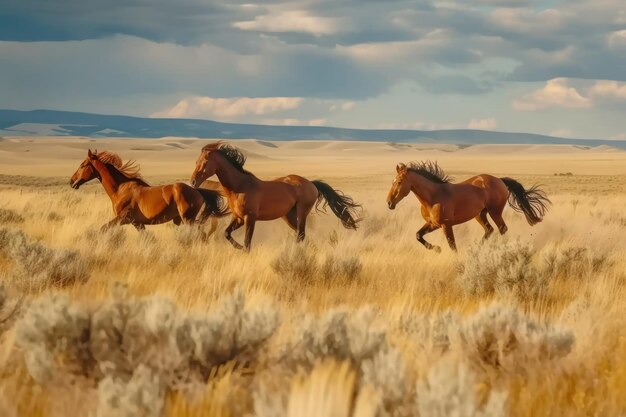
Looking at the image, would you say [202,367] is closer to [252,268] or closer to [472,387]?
[472,387]

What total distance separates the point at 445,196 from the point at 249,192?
294 centimetres

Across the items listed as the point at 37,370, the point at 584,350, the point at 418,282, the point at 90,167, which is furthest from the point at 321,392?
the point at 90,167

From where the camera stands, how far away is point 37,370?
13.9 feet

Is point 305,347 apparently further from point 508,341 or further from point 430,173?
point 430,173

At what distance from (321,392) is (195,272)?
20.4 feet

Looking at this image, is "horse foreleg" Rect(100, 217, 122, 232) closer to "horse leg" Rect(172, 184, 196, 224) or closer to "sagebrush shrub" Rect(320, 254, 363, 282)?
"horse leg" Rect(172, 184, 196, 224)

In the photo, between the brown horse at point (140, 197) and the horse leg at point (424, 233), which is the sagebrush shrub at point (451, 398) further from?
the brown horse at point (140, 197)

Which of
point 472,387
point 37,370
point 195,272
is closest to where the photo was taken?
point 472,387

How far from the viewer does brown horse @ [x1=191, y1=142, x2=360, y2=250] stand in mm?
12484

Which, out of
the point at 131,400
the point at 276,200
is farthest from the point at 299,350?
the point at 276,200

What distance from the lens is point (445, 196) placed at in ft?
43.2

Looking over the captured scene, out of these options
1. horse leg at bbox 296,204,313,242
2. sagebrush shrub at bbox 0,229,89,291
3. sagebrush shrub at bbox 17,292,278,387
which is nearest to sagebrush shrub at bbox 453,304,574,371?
sagebrush shrub at bbox 17,292,278,387

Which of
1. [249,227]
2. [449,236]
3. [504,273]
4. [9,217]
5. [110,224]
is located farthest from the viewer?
[9,217]

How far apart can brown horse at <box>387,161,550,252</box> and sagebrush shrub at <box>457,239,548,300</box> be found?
3143 mm
